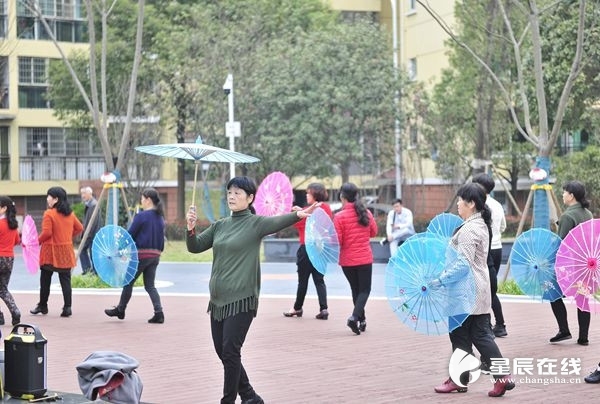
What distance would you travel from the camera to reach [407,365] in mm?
10609

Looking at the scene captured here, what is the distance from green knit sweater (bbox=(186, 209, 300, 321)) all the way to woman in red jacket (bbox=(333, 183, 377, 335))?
14.8 feet

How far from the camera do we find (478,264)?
877 centimetres

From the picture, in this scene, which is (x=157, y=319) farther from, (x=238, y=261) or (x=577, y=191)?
(x=238, y=261)

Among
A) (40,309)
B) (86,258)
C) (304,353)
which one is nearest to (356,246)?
(304,353)

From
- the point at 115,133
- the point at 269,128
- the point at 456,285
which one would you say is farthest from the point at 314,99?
the point at 456,285

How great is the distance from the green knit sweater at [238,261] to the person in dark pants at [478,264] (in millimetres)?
1532

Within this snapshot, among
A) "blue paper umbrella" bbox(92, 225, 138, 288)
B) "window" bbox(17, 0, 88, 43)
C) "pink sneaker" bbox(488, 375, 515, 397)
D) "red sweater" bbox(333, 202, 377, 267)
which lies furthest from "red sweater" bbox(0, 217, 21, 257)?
"window" bbox(17, 0, 88, 43)

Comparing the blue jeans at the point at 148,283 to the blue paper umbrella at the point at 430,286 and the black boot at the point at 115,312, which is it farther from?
the blue paper umbrella at the point at 430,286

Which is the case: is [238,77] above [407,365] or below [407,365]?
above

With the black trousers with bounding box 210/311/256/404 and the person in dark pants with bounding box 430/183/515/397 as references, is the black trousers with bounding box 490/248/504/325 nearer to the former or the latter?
the person in dark pants with bounding box 430/183/515/397

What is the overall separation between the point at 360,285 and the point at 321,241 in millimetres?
706

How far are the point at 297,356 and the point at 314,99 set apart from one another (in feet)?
68.4

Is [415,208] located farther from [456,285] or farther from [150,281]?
[456,285]

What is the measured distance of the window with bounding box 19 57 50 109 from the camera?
4225 cm
